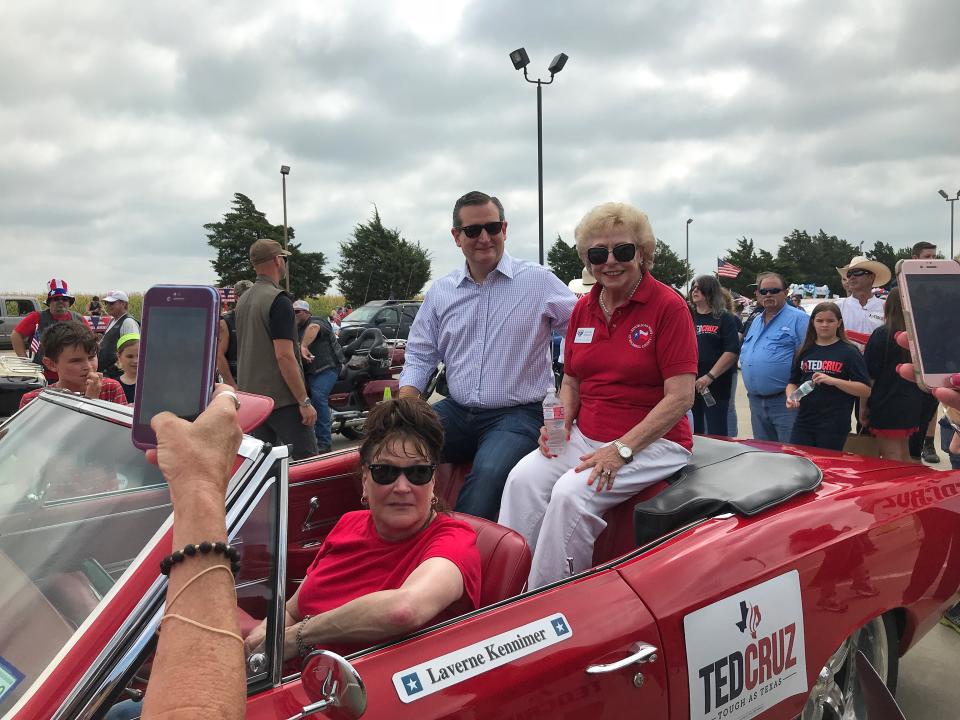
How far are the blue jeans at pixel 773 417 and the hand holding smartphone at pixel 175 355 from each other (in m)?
4.62

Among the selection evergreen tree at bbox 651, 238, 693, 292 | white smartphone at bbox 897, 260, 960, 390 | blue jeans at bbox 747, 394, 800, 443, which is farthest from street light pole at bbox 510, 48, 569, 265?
evergreen tree at bbox 651, 238, 693, 292

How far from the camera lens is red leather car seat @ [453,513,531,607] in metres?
1.92

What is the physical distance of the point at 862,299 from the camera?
5.84 metres

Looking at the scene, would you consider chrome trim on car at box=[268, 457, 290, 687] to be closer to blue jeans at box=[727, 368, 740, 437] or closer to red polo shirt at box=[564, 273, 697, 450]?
red polo shirt at box=[564, 273, 697, 450]

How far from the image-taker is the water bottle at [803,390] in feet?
14.5

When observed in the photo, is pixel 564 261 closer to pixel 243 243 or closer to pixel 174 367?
pixel 243 243

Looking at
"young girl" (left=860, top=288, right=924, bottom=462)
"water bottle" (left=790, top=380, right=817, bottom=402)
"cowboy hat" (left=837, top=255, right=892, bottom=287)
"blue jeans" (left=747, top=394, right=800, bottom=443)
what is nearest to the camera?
"young girl" (left=860, top=288, right=924, bottom=462)

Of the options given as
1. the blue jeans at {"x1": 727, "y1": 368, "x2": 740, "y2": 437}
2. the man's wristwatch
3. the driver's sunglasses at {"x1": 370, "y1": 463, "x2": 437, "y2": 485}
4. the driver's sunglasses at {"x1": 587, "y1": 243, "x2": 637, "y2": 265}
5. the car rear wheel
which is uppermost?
the driver's sunglasses at {"x1": 587, "y1": 243, "x2": 637, "y2": 265}

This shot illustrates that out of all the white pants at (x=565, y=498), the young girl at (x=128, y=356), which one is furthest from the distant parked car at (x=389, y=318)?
the white pants at (x=565, y=498)

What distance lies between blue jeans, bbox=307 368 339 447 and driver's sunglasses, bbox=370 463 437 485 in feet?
17.9

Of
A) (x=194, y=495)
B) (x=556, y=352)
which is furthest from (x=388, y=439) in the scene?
(x=556, y=352)

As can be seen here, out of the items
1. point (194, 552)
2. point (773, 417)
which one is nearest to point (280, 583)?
point (194, 552)

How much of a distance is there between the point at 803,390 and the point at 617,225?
245cm

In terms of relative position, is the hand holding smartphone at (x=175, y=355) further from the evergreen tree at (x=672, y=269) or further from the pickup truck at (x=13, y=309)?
the evergreen tree at (x=672, y=269)
